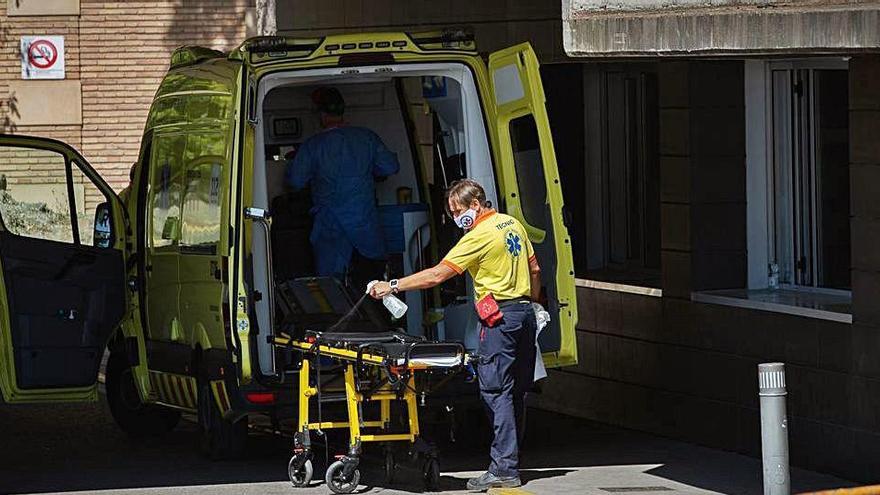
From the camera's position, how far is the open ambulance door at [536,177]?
10.5 metres

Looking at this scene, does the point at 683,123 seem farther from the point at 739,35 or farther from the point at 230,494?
the point at 230,494

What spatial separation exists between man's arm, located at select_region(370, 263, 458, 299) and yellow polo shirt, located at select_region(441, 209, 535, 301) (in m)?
0.05

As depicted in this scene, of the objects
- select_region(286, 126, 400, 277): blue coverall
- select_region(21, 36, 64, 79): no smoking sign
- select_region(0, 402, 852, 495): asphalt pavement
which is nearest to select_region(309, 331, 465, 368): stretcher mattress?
select_region(0, 402, 852, 495): asphalt pavement

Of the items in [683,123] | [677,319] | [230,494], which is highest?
[683,123]

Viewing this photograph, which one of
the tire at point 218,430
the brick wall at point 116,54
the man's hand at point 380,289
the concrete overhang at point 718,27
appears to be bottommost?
the tire at point 218,430

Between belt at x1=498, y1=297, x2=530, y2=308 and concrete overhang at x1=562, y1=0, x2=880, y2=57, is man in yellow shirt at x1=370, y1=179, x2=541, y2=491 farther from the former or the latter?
concrete overhang at x1=562, y1=0, x2=880, y2=57

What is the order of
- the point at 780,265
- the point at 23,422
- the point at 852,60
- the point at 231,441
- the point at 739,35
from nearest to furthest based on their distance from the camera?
the point at 739,35 → the point at 852,60 → the point at 231,441 → the point at 780,265 → the point at 23,422

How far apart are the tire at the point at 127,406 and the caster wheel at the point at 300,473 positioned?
8.59 feet

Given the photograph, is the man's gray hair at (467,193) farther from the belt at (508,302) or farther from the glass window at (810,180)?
the glass window at (810,180)

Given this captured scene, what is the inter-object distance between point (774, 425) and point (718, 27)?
105 inches

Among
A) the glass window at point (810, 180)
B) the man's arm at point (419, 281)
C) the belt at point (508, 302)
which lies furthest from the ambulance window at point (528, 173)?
the glass window at point (810, 180)

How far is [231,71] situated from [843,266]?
361 cm

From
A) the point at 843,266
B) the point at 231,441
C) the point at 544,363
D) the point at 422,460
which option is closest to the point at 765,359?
the point at 843,266

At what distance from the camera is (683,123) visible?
12.0m
